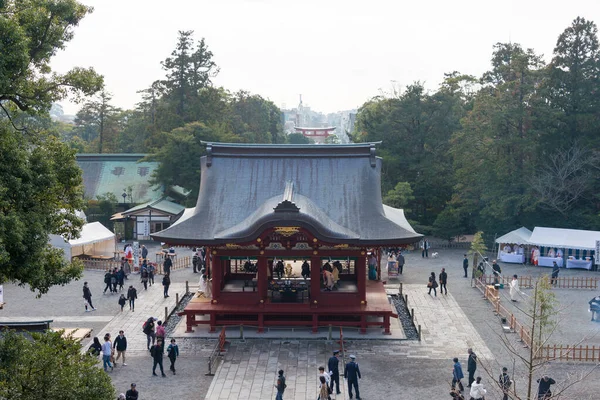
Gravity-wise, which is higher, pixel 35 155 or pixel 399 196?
pixel 35 155

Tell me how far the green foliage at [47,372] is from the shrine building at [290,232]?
1154 cm

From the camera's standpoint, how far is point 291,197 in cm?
2331

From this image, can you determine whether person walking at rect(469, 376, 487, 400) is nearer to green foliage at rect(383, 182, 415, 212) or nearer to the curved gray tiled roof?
the curved gray tiled roof

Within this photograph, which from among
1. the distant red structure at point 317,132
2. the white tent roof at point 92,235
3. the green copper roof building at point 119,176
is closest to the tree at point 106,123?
the green copper roof building at point 119,176

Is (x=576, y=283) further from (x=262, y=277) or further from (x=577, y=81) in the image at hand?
(x=262, y=277)

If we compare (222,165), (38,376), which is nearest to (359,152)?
(222,165)

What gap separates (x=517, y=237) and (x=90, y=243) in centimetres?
2641


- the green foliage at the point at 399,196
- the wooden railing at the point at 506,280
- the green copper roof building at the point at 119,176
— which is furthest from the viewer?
the green copper roof building at the point at 119,176

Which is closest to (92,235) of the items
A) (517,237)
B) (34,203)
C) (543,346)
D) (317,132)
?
(517,237)

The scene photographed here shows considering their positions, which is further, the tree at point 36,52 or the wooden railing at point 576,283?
the wooden railing at point 576,283

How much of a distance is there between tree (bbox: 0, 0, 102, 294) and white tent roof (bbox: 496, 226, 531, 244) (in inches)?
1226

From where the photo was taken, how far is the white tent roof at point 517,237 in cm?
3809

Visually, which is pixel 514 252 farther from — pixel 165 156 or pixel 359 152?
pixel 165 156

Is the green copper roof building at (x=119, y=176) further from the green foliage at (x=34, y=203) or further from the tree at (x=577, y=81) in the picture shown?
the green foliage at (x=34, y=203)
